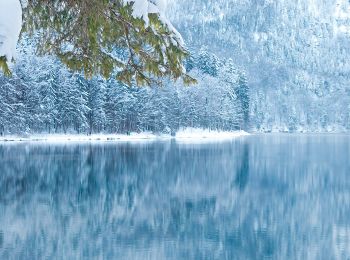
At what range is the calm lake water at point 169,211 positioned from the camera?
52.3ft

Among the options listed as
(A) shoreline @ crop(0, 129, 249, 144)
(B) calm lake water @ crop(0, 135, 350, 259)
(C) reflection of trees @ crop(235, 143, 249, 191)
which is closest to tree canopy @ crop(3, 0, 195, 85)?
(B) calm lake water @ crop(0, 135, 350, 259)

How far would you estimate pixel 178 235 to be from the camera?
57.7ft

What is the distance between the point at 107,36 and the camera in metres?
7.66

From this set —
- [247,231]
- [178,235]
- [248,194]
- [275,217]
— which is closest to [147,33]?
[178,235]

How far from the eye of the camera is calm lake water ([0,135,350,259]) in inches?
628

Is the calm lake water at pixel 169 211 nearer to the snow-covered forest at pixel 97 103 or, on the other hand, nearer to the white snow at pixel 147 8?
the white snow at pixel 147 8

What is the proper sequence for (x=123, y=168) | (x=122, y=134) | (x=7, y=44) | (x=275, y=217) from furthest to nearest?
(x=122, y=134)
(x=123, y=168)
(x=275, y=217)
(x=7, y=44)

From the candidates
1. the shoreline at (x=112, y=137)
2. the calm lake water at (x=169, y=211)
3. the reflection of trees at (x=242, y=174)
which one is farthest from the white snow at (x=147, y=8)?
the shoreline at (x=112, y=137)

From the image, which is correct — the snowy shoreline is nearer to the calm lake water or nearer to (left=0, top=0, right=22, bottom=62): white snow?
the calm lake water

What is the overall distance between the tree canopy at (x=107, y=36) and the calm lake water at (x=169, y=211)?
8178mm

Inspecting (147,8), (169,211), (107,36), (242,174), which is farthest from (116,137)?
(147,8)

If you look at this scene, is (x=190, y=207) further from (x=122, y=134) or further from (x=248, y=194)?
(x=122, y=134)

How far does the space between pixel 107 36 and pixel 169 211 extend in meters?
15.1

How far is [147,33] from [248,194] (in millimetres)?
22049
